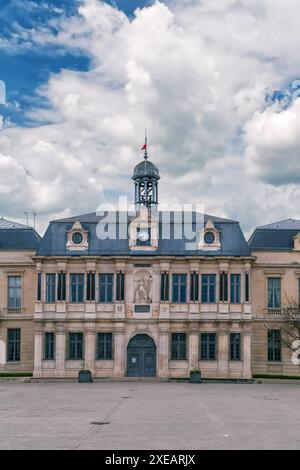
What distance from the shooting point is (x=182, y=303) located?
58.7m

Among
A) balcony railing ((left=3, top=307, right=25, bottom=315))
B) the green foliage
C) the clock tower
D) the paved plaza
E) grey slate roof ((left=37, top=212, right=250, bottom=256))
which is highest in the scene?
the clock tower

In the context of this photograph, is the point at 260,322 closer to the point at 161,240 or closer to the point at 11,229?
the point at 161,240

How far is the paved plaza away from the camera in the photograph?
21219mm

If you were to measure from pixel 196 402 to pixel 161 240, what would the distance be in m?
24.5

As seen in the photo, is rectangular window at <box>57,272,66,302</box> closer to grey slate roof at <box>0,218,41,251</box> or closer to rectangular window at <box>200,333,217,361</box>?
grey slate roof at <box>0,218,41,251</box>

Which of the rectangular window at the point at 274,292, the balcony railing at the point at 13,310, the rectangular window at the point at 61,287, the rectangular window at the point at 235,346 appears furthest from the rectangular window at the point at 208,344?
the balcony railing at the point at 13,310

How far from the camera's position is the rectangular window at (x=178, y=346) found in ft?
192

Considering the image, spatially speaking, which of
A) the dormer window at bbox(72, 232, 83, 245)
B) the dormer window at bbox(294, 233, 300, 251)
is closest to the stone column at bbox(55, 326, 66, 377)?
the dormer window at bbox(72, 232, 83, 245)

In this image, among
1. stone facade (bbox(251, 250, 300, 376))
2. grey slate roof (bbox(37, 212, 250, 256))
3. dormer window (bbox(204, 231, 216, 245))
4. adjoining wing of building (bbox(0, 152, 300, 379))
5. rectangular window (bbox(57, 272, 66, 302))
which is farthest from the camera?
stone facade (bbox(251, 250, 300, 376))

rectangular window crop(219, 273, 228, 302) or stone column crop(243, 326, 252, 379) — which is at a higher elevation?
rectangular window crop(219, 273, 228, 302)

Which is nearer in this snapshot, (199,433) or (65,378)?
(199,433)

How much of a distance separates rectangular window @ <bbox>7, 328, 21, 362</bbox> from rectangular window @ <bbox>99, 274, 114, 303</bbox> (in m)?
7.34

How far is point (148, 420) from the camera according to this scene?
26953 mm
